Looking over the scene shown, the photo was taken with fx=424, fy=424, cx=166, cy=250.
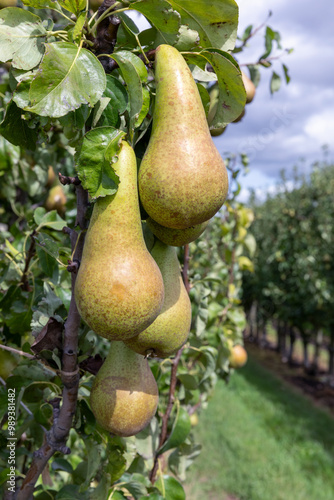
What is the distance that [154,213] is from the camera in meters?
0.77

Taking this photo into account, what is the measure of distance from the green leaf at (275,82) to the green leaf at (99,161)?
1.29 m

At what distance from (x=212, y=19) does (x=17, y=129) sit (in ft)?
1.46

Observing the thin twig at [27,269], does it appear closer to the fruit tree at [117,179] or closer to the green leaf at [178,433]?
the fruit tree at [117,179]

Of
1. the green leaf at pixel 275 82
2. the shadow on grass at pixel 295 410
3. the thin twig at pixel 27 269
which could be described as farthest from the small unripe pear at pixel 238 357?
the shadow on grass at pixel 295 410

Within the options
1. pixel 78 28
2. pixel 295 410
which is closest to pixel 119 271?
pixel 78 28

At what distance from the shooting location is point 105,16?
0.80 metres

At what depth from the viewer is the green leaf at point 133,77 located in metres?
0.78

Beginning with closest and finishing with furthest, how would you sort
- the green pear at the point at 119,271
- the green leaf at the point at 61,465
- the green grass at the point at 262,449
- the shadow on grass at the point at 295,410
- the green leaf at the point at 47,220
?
1. the green pear at the point at 119,271
2. the green leaf at the point at 61,465
3. the green leaf at the point at 47,220
4. the green grass at the point at 262,449
5. the shadow on grass at the point at 295,410

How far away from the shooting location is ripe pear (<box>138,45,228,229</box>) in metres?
0.73

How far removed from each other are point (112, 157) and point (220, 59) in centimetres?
29

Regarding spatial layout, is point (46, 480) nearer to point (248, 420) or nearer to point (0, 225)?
point (0, 225)

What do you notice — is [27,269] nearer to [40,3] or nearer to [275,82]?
[40,3]

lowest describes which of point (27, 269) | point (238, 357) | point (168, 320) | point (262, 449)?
point (262, 449)

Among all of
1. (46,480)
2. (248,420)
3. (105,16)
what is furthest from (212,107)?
(248,420)
